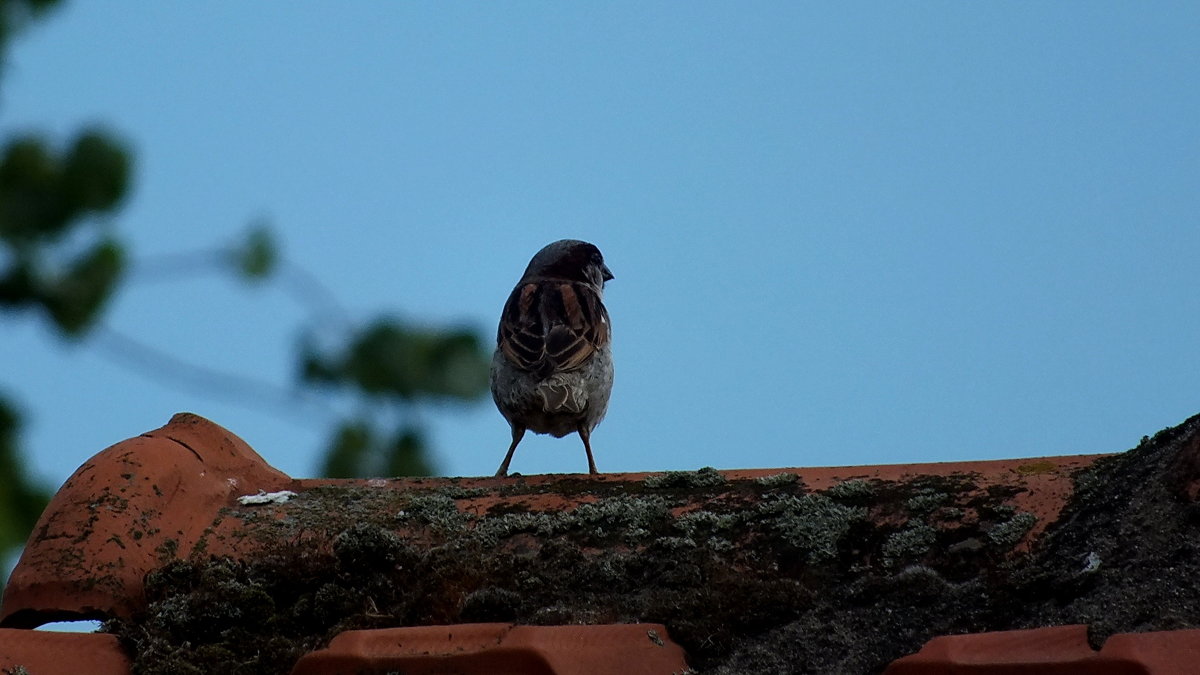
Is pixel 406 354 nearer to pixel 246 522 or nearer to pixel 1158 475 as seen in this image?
pixel 246 522

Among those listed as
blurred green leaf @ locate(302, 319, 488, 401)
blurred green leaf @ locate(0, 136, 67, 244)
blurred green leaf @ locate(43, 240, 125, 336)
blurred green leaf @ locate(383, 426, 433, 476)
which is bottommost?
blurred green leaf @ locate(383, 426, 433, 476)

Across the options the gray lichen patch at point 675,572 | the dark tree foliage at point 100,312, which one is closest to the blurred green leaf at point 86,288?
the dark tree foliage at point 100,312

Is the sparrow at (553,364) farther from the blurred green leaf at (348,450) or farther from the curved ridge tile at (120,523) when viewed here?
the curved ridge tile at (120,523)

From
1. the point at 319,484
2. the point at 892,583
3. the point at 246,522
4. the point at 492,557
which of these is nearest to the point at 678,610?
the point at 892,583

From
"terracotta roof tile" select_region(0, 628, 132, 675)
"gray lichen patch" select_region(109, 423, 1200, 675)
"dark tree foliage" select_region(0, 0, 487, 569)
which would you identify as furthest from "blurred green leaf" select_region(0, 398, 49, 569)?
"terracotta roof tile" select_region(0, 628, 132, 675)

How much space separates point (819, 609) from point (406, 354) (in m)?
4.13

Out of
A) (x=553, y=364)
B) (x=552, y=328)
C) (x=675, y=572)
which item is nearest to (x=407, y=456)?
(x=553, y=364)

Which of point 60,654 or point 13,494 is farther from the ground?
point 13,494

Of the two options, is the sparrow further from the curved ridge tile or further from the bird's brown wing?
the curved ridge tile

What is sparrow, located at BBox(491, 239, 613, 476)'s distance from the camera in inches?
277

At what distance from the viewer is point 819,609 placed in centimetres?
278

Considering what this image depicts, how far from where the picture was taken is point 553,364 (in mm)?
7062

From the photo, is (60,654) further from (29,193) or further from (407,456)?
(29,193)

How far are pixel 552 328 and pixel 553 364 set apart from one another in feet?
0.84
